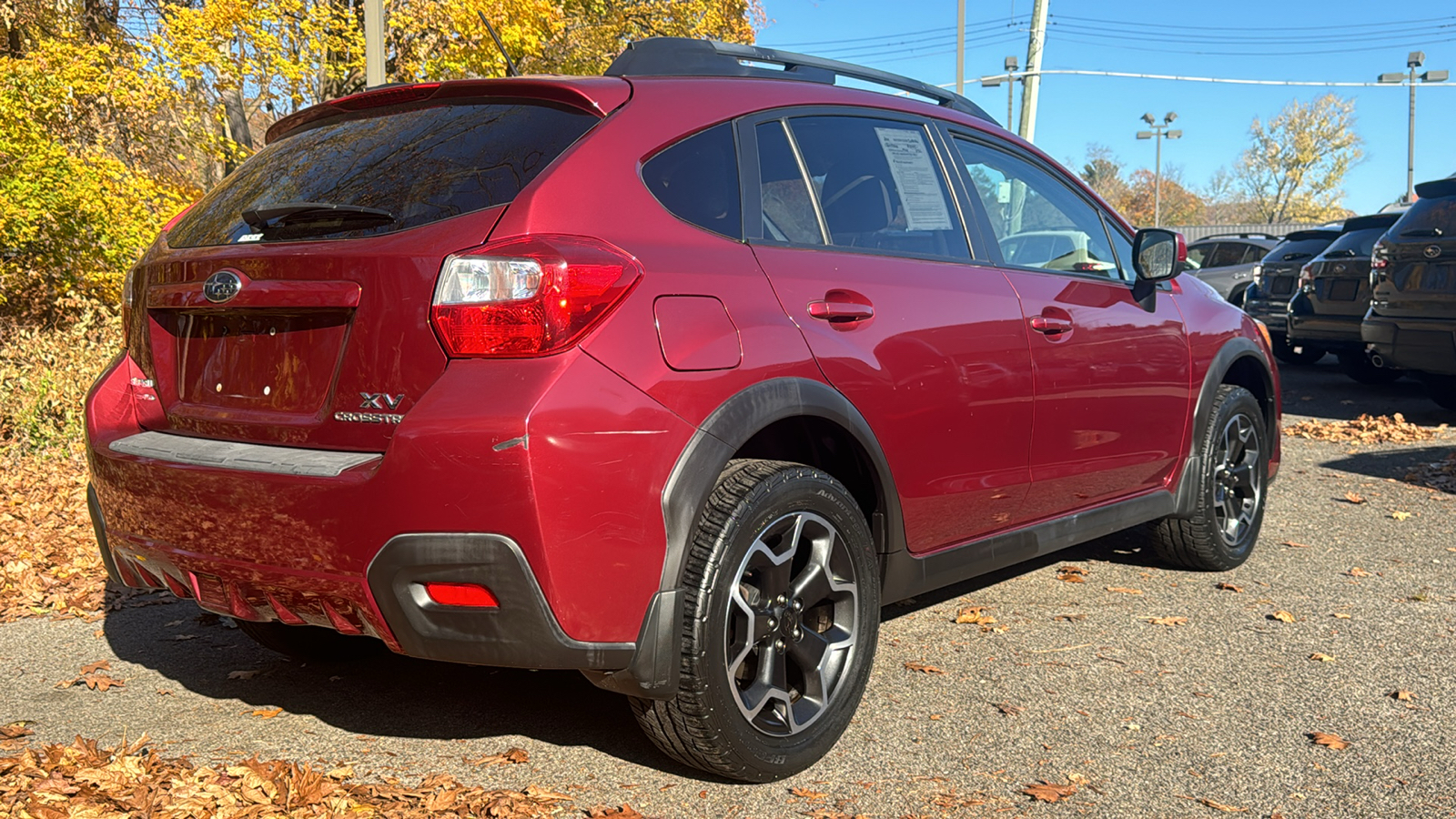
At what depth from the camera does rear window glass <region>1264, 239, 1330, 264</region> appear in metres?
13.9

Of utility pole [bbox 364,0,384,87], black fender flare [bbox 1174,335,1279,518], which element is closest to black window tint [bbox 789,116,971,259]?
black fender flare [bbox 1174,335,1279,518]

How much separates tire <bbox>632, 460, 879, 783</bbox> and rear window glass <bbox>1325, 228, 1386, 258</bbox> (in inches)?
400

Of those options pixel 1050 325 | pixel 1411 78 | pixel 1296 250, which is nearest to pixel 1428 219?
pixel 1296 250

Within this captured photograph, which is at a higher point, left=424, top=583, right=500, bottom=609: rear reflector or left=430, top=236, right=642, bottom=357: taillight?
left=430, top=236, right=642, bottom=357: taillight

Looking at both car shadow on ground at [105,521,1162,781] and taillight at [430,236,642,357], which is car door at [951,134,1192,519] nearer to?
car shadow on ground at [105,521,1162,781]

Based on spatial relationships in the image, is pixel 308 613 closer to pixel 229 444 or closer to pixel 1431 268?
pixel 229 444

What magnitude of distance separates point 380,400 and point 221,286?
601 millimetres

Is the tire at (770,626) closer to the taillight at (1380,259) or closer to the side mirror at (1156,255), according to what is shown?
the side mirror at (1156,255)

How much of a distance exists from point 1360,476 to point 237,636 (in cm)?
657

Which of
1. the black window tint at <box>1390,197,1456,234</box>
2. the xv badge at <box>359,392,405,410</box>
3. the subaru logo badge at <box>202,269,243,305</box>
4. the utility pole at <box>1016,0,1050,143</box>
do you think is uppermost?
the utility pole at <box>1016,0,1050,143</box>

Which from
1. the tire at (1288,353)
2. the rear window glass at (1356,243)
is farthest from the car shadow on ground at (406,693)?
the tire at (1288,353)

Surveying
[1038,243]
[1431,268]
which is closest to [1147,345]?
[1038,243]

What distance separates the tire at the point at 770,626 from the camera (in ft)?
9.52

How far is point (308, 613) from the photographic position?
9.47 feet
